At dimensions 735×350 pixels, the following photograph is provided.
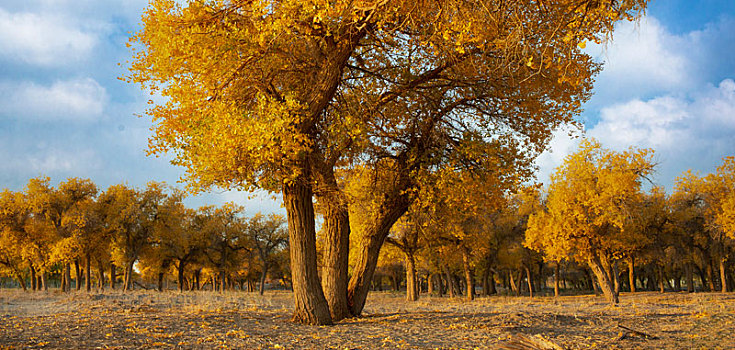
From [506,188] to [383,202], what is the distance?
10.3ft

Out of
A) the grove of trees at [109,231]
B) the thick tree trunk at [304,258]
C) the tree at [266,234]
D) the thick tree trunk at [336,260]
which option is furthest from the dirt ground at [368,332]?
the tree at [266,234]

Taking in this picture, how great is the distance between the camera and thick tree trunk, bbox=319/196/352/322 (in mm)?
10742

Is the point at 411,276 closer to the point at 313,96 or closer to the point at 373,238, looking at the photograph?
the point at 373,238

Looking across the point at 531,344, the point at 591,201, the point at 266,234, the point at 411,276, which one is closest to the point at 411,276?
the point at 411,276

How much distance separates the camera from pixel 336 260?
10.8 metres

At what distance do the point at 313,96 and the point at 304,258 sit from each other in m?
3.65

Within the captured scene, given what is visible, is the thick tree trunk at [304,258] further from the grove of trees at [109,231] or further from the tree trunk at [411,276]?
the grove of trees at [109,231]

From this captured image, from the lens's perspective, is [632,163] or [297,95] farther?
[632,163]

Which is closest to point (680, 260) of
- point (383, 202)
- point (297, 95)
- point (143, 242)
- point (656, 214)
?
point (656, 214)

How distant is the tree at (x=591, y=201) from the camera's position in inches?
787

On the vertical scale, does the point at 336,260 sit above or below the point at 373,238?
below

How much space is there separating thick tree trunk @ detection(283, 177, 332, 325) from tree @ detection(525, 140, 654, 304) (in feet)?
49.5

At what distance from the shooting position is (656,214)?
3294cm

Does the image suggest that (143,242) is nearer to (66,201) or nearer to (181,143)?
(66,201)
